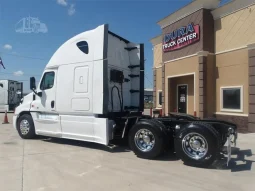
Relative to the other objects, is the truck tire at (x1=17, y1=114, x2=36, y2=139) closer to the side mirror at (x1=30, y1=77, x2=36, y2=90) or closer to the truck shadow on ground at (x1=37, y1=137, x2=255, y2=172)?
the truck shadow on ground at (x1=37, y1=137, x2=255, y2=172)

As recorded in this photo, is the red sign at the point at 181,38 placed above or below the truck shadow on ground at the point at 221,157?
above

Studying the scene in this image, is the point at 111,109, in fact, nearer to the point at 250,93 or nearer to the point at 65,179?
the point at 65,179

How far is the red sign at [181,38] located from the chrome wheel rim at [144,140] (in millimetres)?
→ 7771

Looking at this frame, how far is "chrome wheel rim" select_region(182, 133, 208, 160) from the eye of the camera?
571 centimetres

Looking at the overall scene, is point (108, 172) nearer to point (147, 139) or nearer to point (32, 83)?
point (147, 139)

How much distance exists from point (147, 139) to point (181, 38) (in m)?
8.85

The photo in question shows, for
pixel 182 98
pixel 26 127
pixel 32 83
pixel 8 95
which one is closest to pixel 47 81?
pixel 32 83

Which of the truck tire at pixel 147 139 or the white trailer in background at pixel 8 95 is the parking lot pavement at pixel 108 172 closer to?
the truck tire at pixel 147 139

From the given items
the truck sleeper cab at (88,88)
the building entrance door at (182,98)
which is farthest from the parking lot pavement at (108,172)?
the building entrance door at (182,98)

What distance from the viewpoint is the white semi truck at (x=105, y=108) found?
5.97 meters

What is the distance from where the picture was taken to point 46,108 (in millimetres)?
8734

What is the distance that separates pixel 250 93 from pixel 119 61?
5.94 meters

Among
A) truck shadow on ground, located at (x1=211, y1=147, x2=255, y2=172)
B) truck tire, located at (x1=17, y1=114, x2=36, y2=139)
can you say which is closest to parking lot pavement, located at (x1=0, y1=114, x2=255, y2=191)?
truck shadow on ground, located at (x1=211, y1=147, x2=255, y2=172)

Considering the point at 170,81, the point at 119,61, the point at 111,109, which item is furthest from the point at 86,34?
the point at 170,81
